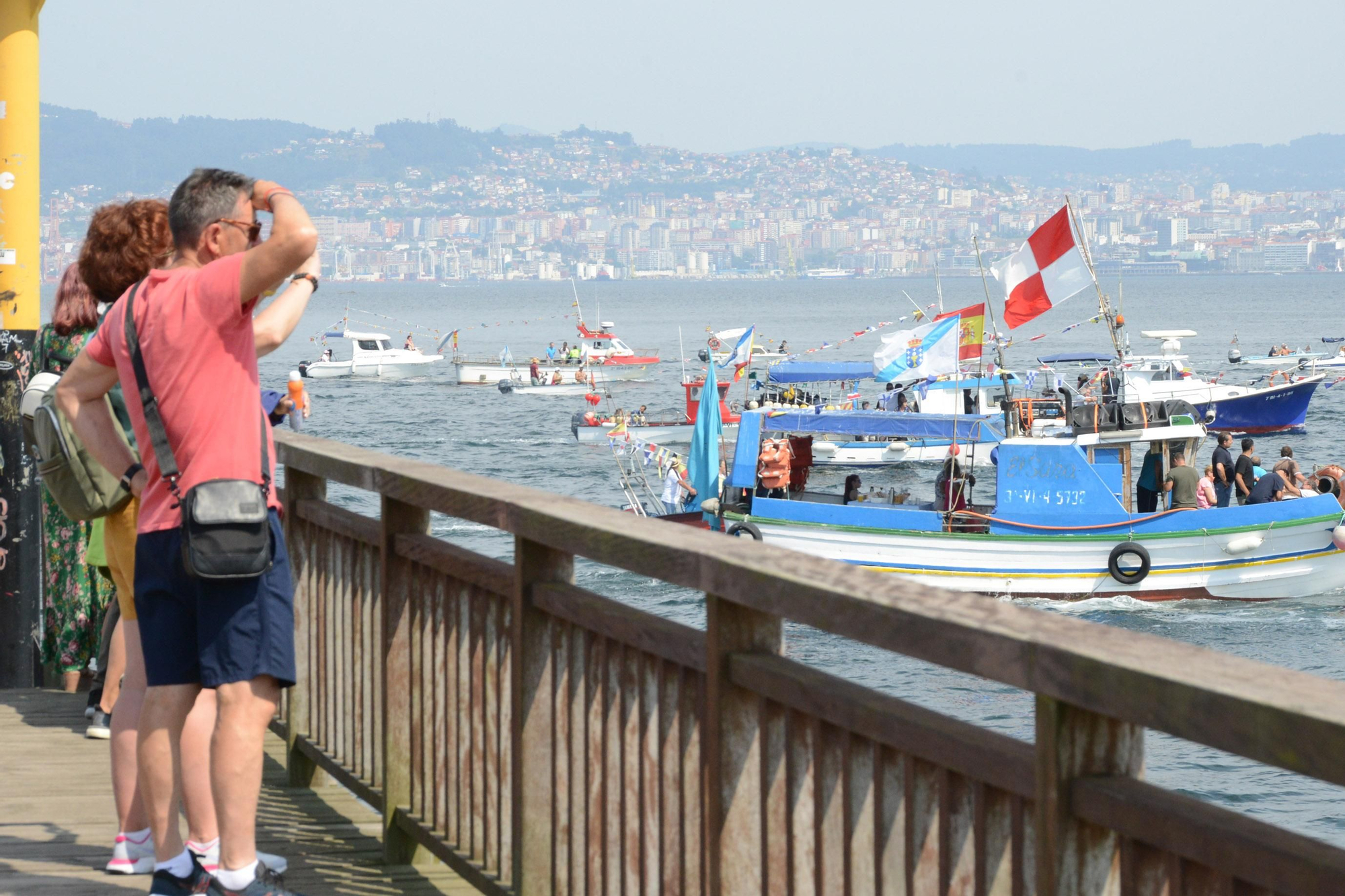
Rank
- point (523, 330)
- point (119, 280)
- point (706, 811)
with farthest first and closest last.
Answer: point (523, 330) → point (119, 280) → point (706, 811)

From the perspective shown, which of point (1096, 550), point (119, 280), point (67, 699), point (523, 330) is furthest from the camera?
point (523, 330)

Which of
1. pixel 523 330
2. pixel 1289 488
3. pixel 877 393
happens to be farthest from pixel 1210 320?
pixel 1289 488

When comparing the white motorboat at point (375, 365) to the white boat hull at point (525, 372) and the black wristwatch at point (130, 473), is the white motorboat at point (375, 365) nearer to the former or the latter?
the white boat hull at point (525, 372)

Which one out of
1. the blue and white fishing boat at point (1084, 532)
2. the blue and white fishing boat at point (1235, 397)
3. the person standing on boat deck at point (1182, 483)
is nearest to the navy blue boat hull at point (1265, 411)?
the blue and white fishing boat at point (1235, 397)

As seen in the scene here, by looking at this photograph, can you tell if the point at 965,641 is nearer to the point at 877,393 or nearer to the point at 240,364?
the point at 240,364

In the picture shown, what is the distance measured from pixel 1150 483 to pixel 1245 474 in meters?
1.79

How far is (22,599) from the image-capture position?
6.33m

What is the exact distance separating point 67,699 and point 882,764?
4.92 metres

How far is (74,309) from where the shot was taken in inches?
185

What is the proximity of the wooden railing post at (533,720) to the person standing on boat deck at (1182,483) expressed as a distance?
24.3 meters

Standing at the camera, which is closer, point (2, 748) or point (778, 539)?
point (2, 748)

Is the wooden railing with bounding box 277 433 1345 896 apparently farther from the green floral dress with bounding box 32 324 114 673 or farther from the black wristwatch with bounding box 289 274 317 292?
the green floral dress with bounding box 32 324 114 673

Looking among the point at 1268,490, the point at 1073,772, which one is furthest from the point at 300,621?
the point at 1268,490

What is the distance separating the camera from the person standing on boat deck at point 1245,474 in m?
27.4
